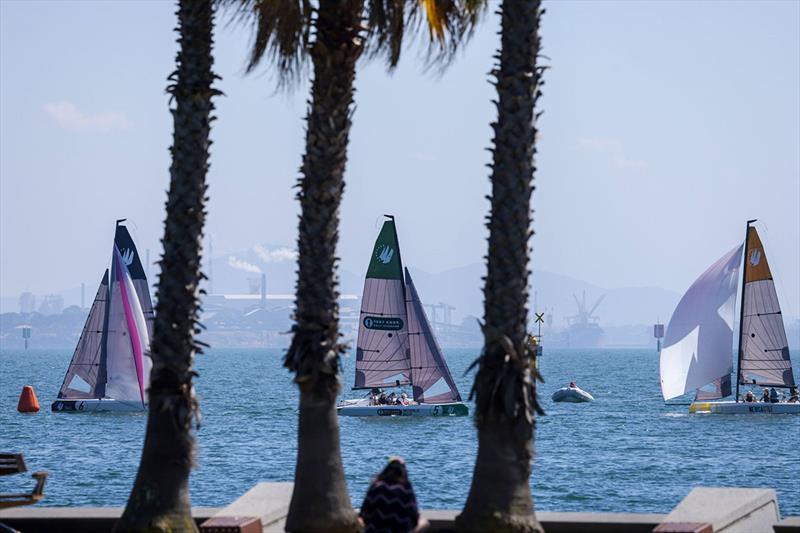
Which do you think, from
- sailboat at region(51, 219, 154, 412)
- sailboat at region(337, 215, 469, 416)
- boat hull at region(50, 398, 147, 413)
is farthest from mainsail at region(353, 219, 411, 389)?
boat hull at region(50, 398, 147, 413)

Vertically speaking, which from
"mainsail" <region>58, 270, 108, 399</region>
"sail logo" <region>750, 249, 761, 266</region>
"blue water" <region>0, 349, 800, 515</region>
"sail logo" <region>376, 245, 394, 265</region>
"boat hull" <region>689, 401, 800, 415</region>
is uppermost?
"sail logo" <region>750, 249, 761, 266</region>

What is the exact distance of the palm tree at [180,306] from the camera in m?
14.9

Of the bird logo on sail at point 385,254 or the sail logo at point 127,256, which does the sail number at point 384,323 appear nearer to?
the bird logo on sail at point 385,254

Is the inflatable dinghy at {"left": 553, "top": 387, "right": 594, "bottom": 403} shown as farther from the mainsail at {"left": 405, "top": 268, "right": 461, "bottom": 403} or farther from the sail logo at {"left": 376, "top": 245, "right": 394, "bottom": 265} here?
the sail logo at {"left": 376, "top": 245, "right": 394, "bottom": 265}

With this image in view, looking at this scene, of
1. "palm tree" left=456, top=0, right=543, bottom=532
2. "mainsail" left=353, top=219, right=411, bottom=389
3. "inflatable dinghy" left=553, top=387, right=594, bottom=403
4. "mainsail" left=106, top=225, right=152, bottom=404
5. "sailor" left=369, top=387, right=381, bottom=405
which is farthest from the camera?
"inflatable dinghy" left=553, top=387, right=594, bottom=403

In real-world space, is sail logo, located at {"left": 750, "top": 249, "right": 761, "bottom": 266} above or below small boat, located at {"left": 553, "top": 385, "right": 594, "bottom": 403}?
above

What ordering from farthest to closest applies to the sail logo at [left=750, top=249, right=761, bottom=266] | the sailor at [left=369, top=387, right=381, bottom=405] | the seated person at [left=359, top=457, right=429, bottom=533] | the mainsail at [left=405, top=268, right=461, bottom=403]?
1. the sailor at [left=369, top=387, right=381, bottom=405]
2. the sail logo at [left=750, top=249, right=761, bottom=266]
3. the mainsail at [left=405, top=268, right=461, bottom=403]
4. the seated person at [left=359, top=457, right=429, bottom=533]

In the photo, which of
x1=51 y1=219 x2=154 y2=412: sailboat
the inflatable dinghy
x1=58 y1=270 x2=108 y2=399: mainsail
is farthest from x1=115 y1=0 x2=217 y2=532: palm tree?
the inflatable dinghy

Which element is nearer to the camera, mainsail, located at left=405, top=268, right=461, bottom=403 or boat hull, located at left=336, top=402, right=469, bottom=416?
mainsail, located at left=405, top=268, right=461, bottom=403

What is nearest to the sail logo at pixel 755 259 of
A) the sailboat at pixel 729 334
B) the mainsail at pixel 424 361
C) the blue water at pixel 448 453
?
the sailboat at pixel 729 334

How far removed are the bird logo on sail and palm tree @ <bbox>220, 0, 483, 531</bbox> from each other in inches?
1857

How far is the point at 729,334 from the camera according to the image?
233 feet

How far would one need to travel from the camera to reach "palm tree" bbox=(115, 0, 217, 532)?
14867 mm

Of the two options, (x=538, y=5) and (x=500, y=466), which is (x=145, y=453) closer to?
(x=500, y=466)
